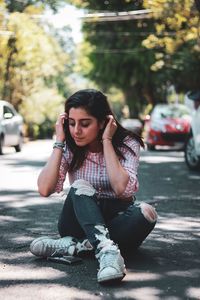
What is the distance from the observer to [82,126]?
13.8ft

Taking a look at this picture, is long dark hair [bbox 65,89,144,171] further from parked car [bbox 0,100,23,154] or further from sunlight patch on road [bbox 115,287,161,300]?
parked car [bbox 0,100,23,154]

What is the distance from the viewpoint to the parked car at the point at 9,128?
1784cm

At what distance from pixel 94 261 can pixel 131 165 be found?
→ 717 mm

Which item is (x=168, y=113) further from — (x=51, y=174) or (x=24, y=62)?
(x=51, y=174)

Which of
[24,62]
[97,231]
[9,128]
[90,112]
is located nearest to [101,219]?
[97,231]

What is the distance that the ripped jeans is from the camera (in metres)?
4.05

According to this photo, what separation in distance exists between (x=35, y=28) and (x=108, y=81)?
8805mm

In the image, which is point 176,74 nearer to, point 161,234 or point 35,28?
point 35,28

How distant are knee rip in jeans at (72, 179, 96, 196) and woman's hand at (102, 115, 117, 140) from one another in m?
0.33

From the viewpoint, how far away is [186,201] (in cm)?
807

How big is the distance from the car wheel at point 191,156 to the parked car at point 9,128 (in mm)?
6742

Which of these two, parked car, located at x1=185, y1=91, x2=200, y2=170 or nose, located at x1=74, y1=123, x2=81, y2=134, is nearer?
nose, located at x1=74, y1=123, x2=81, y2=134

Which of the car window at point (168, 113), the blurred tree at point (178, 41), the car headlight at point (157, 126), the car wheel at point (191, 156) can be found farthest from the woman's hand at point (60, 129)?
the car window at point (168, 113)

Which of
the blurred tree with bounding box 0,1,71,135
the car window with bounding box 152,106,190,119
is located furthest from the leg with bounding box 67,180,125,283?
the blurred tree with bounding box 0,1,71,135
